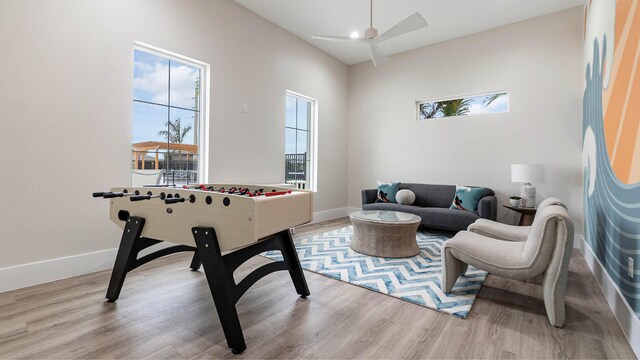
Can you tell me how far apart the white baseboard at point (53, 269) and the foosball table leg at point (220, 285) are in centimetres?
174

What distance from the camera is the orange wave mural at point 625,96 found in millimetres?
1686

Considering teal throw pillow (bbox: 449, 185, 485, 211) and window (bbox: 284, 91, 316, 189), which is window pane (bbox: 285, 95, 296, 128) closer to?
window (bbox: 284, 91, 316, 189)

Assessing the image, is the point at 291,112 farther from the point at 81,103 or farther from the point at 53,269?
the point at 53,269

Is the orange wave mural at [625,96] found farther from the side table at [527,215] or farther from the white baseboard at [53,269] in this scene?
the white baseboard at [53,269]

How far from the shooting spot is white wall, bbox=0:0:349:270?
2270 mm

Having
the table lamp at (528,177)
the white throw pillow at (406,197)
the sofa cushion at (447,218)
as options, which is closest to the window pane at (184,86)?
the white throw pillow at (406,197)

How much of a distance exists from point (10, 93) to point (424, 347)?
3.36 m

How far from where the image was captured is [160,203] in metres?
1.88

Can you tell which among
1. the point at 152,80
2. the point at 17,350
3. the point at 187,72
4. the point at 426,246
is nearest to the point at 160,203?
the point at 17,350

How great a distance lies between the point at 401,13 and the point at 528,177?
105 inches

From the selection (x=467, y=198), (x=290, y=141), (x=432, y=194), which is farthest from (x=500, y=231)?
(x=290, y=141)

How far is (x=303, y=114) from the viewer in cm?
520

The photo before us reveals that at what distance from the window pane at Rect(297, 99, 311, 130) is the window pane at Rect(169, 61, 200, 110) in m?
1.87

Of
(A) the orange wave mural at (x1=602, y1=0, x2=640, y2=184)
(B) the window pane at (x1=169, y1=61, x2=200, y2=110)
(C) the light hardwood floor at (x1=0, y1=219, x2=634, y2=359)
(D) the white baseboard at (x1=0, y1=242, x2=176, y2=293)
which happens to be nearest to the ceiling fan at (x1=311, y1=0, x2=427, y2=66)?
(A) the orange wave mural at (x1=602, y1=0, x2=640, y2=184)
